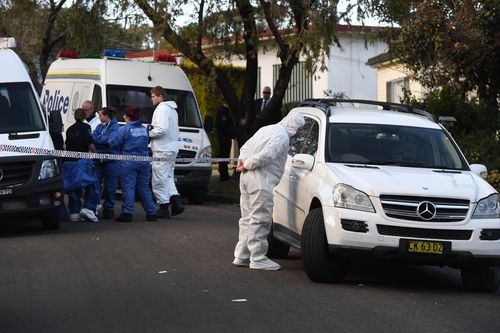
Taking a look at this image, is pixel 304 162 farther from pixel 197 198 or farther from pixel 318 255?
pixel 197 198

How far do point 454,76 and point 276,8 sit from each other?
169 inches

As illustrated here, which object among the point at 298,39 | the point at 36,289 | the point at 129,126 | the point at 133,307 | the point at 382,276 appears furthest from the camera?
the point at 298,39

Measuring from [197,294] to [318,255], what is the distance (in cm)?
134

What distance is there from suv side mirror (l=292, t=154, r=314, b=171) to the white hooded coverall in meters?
5.23

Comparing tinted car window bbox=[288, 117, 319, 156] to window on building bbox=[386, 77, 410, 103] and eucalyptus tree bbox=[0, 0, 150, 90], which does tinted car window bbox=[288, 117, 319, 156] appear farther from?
window on building bbox=[386, 77, 410, 103]

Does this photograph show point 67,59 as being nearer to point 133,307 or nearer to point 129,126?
point 129,126

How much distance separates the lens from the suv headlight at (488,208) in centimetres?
1091

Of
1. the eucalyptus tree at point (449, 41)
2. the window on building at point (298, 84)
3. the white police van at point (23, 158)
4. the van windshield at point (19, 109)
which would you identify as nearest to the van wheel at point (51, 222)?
the white police van at point (23, 158)

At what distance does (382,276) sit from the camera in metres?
12.2

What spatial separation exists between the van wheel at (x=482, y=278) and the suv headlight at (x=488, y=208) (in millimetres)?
546

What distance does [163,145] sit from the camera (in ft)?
55.7

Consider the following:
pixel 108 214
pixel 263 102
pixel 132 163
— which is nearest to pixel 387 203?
pixel 132 163

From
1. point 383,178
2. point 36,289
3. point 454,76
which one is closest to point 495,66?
point 454,76

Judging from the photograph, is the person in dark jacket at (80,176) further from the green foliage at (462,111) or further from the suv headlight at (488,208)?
the green foliage at (462,111)
